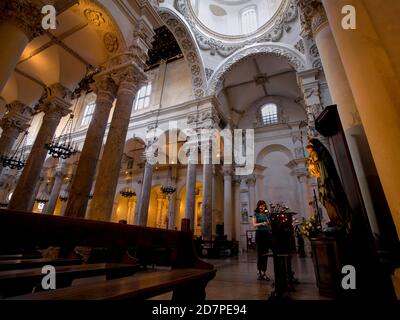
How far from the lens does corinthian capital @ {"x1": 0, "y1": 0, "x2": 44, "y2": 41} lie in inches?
166

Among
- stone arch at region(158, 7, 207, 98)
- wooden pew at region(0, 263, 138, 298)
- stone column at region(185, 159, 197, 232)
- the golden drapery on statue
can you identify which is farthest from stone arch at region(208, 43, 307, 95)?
wooden pew at region(0, 263, 138, 298)

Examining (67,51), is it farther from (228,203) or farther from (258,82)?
(258,82)

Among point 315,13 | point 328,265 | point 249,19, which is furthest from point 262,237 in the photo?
point 249,19

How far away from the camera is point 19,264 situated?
230 cm

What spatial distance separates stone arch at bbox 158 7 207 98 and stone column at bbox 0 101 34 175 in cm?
787

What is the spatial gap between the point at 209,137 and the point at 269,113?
7.42 meters

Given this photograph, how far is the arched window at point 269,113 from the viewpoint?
51.8 feet

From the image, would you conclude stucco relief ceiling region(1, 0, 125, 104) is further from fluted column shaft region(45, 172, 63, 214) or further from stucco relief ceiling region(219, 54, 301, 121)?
fluted column shaft region(45, 172, 63, 214)

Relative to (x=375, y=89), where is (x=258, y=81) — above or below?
above

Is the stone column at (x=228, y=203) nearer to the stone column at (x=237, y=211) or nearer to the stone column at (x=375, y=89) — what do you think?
A: the stone column at (x=237, y=211)

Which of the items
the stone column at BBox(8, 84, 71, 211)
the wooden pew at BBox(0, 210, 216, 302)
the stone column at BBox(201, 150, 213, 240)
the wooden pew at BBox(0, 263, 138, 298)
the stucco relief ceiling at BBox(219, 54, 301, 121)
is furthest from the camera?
the stucco relief ceiling at BBox(219, 54, 301, 121)

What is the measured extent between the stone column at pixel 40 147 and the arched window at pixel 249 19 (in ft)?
37.3

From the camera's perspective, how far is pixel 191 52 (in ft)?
40.1

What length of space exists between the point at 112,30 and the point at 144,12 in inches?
48.5
